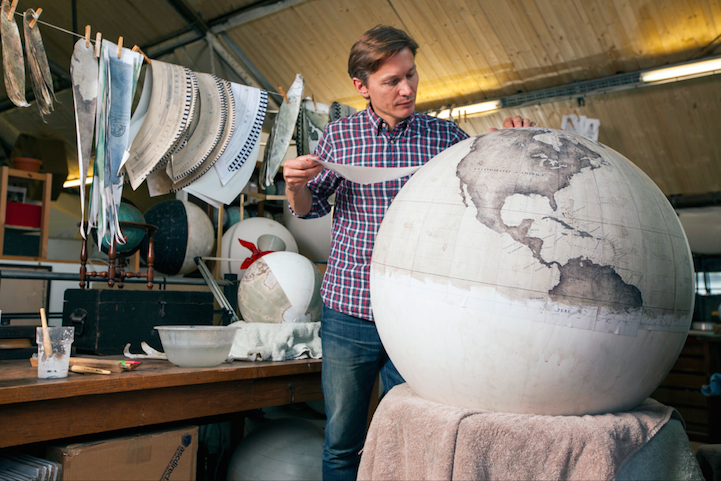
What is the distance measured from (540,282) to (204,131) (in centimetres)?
233

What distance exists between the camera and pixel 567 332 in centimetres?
91

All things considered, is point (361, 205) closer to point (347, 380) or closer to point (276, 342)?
A: point (347, 380)

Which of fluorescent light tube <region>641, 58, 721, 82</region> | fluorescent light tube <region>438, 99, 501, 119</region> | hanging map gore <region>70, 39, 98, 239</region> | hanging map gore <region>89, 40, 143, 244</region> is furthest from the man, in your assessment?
fluorescent light tube <region>438, 99, 501, 119</region>

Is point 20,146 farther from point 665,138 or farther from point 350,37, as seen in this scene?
point 665,138

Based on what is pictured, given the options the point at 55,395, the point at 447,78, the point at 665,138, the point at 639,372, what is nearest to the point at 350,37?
the point at 447,78

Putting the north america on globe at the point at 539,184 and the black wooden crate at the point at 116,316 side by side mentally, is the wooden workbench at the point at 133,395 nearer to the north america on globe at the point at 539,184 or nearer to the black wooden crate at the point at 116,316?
the black wooden crate at the point at 116,316

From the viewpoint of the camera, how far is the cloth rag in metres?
2.48

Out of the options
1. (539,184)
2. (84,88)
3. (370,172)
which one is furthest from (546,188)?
(84,88)

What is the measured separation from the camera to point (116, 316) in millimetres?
2492

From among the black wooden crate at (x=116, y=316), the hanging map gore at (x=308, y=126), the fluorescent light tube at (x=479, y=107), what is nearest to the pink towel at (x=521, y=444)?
the black wooden crate at (x=116, y=316)

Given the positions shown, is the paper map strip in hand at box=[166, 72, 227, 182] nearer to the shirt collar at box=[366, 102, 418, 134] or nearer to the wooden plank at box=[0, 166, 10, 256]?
the shirt collar at box=[366, 102, 418, 134]

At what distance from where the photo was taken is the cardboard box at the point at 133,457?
177cm

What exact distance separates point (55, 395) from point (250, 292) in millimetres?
1231

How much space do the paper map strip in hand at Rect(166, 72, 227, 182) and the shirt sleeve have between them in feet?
3.79
